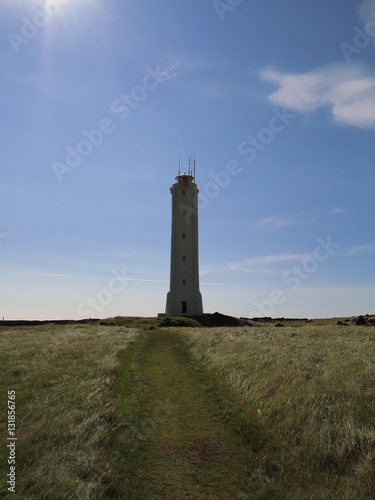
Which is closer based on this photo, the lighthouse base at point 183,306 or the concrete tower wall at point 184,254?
the lighthouse base at point 183,306

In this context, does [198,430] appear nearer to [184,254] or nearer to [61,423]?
[61,423]

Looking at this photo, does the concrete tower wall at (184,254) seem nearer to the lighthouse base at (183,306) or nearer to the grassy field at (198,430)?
the lighthouse base at (183,306)

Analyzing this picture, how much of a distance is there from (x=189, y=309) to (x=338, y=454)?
52.1m

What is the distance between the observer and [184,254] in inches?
2379

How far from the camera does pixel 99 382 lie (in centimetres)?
1376

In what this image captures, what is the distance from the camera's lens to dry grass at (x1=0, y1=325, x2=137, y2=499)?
266 inches

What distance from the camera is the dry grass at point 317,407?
23.5 feet

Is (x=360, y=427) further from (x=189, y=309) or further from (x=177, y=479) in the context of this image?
(x=189, y=309)

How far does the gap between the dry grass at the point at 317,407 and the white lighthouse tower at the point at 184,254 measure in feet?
137

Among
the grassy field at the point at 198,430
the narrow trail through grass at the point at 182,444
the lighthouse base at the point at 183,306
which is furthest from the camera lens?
the lighthouse base at the point at 183,306

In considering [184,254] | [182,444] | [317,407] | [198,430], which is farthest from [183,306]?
[182,444]

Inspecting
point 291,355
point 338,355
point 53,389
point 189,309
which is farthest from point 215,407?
point 189,309

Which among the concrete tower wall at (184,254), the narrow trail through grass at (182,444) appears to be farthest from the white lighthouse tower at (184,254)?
the narrow trail through grass at (182,444)

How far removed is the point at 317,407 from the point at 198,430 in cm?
344
